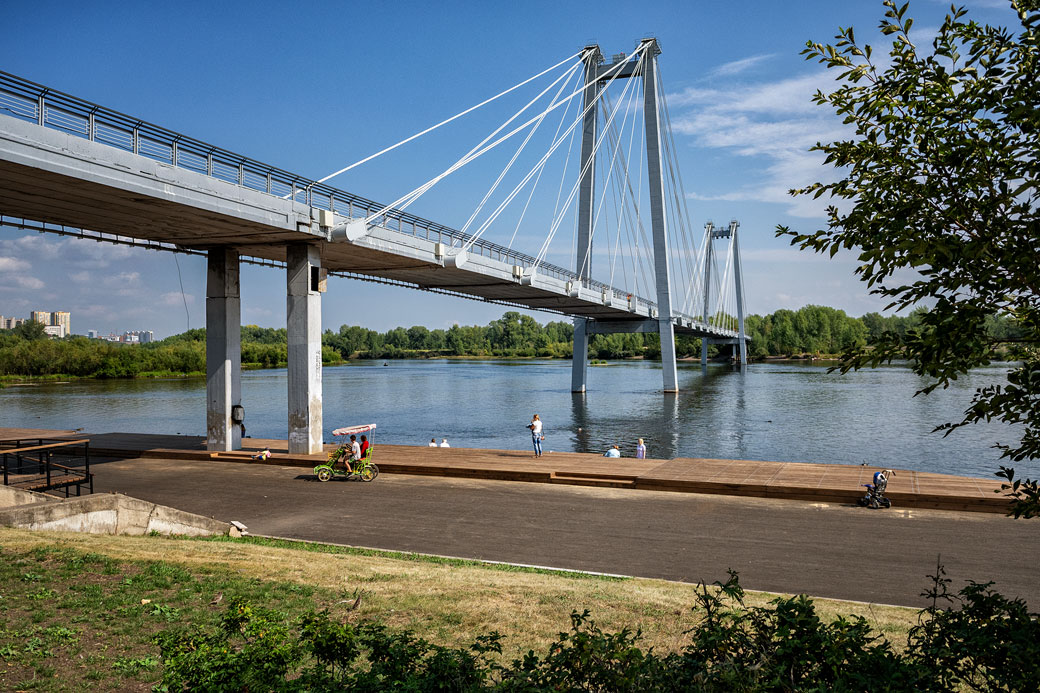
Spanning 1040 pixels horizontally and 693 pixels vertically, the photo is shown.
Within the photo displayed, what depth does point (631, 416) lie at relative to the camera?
145 ft

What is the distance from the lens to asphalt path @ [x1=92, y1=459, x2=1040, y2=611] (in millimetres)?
9438

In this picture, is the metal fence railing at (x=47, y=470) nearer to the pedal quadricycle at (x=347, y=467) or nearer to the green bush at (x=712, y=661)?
the pedal quadricycle at (x=347, y=467)

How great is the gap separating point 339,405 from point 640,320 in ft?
87.7

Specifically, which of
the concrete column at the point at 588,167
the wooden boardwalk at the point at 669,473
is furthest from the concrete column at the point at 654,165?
the wooden boardwalk at the point at 669,473

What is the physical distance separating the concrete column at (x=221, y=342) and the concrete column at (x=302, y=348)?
2186 mm

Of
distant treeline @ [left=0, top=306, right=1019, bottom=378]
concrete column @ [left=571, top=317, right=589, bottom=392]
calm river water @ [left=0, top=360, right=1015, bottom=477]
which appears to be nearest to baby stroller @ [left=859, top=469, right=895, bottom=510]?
calm river water @ [left=0, top=360, right=1015, bottom=477]

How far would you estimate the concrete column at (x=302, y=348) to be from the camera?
20.7 m

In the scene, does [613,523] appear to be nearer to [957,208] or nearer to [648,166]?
[957,208]

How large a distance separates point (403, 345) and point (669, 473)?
187 meters

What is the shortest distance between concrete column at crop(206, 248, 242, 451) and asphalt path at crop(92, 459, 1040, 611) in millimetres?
4442

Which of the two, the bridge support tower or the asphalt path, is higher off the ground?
the bridge support tower

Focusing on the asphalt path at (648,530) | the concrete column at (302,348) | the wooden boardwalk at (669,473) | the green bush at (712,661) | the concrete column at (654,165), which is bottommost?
the asphalt path at (648,530)

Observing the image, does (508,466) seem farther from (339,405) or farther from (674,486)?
(339,405)

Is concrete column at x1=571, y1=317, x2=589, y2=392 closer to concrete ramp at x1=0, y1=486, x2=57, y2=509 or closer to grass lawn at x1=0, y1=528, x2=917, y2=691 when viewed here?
concrete ramp at x1=0, y1=486, x2=57, y2=509
